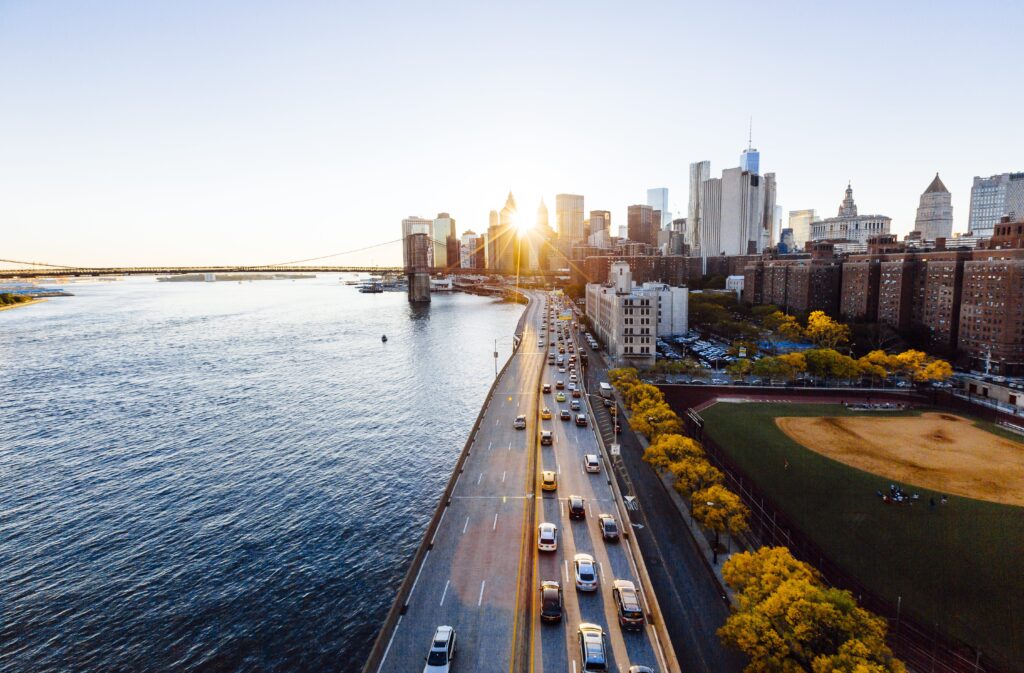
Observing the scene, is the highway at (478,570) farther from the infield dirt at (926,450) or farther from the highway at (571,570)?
the infield dirt at (926,450)

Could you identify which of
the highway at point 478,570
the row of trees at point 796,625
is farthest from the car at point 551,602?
the row of trees at point 796,625

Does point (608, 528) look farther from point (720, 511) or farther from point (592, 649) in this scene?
point (592, 649)

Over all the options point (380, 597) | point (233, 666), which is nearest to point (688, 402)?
point (380, 597)

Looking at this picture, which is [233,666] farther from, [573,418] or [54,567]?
[573,418]

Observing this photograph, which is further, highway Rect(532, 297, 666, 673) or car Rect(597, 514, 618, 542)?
car Rect(597, 514, 618, 542)

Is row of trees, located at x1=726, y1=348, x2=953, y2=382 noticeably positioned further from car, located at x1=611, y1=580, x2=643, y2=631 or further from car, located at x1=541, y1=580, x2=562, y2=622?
car, located at x1=541, y1=580, x2=562, y2=622

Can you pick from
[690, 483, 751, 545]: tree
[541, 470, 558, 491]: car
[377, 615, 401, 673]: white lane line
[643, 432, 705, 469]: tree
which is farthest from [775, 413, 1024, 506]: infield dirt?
[377, 615, 401, 673]: white lane line
